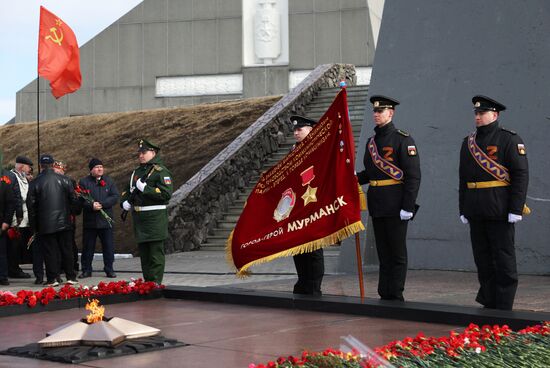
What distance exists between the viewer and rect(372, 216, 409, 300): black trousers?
8023mm

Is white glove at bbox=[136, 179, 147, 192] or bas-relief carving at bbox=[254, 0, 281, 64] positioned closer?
white glove at bbox=[136, 179, 147, 192]

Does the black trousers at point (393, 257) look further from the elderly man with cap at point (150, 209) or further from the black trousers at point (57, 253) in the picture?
the black trousers at point (57, 253)

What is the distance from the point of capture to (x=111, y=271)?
1274 centimetres

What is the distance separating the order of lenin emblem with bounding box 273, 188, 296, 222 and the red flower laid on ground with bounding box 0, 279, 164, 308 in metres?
1.54

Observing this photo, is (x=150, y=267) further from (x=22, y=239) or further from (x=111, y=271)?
(x=22, y=239)

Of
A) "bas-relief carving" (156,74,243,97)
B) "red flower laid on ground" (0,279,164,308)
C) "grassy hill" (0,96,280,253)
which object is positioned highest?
"bas-relief carving" (156,74,243,97)

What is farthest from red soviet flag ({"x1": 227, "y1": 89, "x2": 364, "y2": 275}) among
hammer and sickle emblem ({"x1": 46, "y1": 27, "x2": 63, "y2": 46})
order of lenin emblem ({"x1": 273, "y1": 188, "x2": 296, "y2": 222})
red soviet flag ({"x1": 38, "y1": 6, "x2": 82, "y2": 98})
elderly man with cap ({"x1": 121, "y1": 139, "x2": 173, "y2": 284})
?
hammer and sickle emblem ({"x1": 46, "y1": 27, "x2": 63, "y2": 46})

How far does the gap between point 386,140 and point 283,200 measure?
118 cm

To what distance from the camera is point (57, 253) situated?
11.8m

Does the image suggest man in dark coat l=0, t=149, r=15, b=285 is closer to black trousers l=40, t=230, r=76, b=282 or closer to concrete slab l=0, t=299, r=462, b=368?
black trousers l=40, t=230, r=76, b=282

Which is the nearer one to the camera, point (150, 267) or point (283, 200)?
point (283, 200)

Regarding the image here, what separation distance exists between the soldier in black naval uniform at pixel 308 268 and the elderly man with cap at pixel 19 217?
190 inches

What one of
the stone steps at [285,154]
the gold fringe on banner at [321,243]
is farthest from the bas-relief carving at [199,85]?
the gold fringe on banner at [321,243]

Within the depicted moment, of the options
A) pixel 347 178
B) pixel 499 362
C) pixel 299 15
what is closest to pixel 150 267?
pixel 347 178
